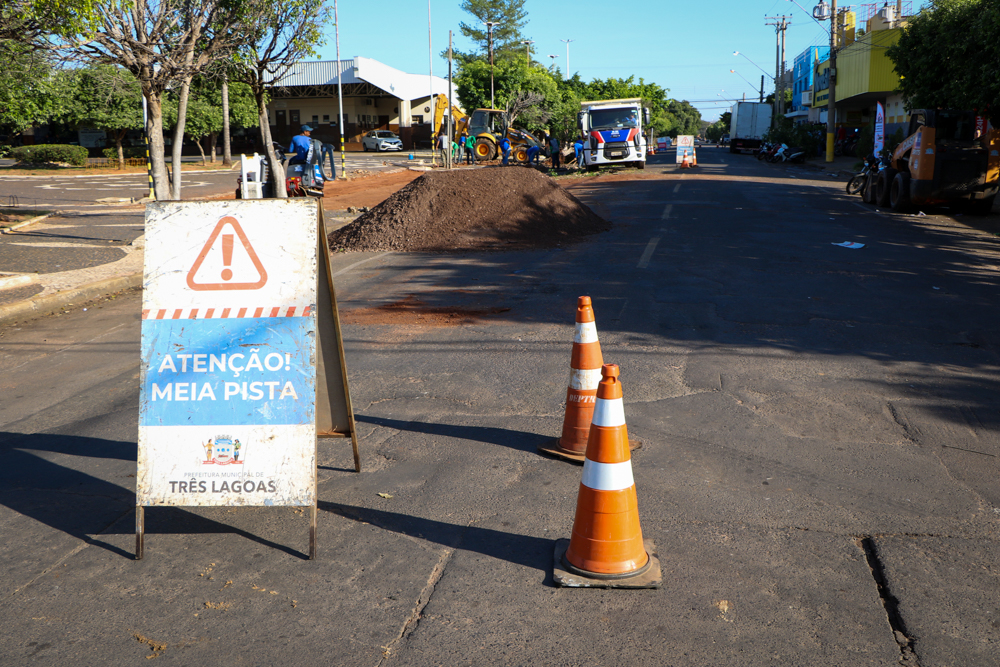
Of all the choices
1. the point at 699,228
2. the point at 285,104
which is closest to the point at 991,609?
the point at 699,228

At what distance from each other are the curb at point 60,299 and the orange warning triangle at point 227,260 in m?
6.36

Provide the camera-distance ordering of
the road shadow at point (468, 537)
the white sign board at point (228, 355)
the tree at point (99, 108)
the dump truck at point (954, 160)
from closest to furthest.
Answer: the road shadow at point (468, 537)
the white sign board at point (228, 355)
the dump truck at point (954, 160)
the tree at point (99, 108)

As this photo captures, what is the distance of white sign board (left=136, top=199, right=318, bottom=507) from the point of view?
3748 millimetres

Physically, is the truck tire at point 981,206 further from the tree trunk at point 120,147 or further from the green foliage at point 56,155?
the green foliage at point 56,155

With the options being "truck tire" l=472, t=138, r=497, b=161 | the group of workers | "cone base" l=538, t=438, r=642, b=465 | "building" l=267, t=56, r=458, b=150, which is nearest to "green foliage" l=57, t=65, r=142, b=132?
the group of workers

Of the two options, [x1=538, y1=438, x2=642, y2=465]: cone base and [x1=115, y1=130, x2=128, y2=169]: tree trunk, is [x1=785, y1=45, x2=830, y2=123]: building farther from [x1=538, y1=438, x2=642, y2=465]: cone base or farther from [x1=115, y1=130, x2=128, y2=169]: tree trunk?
[x1=538, y1=438, x2=642, y2=465]: cone base

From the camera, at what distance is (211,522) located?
4.05 m

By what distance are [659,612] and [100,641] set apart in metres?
2.17

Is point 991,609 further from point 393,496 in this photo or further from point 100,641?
point 100,641

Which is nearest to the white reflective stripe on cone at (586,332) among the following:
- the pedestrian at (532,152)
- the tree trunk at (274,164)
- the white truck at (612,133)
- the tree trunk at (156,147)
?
the tree trunk at (156,147)

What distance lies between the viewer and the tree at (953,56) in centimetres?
1673

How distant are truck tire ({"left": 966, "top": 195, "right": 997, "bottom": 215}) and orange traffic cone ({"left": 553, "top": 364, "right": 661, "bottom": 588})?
57.5 ft

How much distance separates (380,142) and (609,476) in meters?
62.0

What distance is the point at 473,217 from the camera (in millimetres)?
14875
